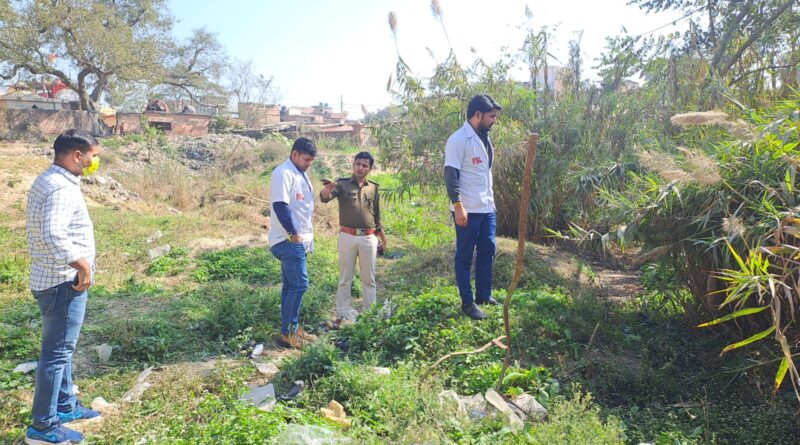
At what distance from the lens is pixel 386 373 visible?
3764 millimetres

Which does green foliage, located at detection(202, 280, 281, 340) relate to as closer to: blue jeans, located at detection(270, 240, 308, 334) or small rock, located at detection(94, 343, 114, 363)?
blue jeans, located at detection(270, 240, 308, 334)

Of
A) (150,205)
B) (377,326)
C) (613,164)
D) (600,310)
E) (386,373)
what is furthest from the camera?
(150,205)

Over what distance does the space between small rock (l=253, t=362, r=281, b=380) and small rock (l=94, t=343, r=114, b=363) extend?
1128 millimetres

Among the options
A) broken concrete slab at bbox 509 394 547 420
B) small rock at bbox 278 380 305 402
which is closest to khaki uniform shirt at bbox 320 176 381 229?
small rock at bbox 278 380 305 402

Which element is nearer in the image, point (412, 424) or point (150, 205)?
point (412, 424)

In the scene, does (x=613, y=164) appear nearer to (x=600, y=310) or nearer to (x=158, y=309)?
(x=600, y=310)

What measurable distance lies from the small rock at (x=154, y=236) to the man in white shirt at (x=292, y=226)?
448 centimetres

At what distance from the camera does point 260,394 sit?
363cm

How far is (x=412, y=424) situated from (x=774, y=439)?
6.95 feet

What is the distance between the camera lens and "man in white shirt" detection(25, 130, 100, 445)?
299 centimetres

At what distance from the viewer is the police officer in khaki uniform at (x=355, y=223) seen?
505 cm

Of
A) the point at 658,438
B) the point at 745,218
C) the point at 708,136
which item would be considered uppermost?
the point at 708,136

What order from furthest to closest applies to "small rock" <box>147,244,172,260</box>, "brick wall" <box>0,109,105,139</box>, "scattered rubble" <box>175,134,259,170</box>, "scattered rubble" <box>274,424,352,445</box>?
"scattered rubble" <box>175,134,259,170</box>, "brick wall" <box>0,109,105,139</box>, "small rock" <box>147,244,172,260</box>, "scattered rubble" <box>274,424,352,445</box>

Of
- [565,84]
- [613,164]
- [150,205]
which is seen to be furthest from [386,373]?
[150,205]
